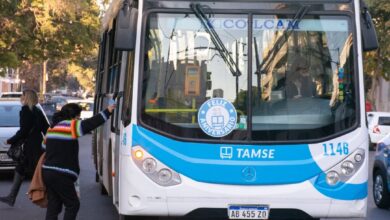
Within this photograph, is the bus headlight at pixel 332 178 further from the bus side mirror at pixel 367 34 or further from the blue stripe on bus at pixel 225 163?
the bus side mirror at pixel 367 34

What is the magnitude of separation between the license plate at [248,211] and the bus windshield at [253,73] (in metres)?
0.69

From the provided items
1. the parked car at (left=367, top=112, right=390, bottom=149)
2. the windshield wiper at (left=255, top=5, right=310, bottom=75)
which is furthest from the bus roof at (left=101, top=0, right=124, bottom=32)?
the parked car at (left=367, top=112, right=390, bottom=149)

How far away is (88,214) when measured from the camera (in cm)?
1145

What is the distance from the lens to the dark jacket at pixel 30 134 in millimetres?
10969

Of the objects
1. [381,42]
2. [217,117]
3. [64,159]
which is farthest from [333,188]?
[381,42]

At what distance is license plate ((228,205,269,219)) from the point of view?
7.60 metres

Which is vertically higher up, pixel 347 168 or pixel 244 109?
pixel 244 109

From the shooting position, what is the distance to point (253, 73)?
777 centimetres

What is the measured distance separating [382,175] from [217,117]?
17.7ft

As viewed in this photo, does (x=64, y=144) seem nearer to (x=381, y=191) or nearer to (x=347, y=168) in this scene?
(x=347, y=168)

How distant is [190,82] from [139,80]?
0.52 metres

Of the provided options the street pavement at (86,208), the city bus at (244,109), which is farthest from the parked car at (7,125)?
the city bus at (244,109)

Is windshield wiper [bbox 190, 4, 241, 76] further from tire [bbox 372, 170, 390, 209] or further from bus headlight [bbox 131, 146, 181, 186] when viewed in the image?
tire [bbox 372, 170, 390, 209]

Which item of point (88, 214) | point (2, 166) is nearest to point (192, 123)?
point (88, 214)
